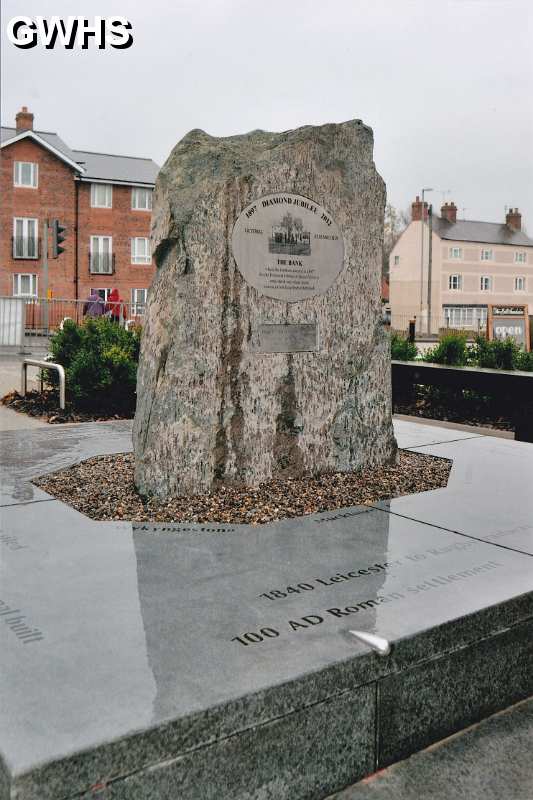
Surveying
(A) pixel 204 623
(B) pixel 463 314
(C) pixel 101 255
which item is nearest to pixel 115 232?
(C) pixel 101 255

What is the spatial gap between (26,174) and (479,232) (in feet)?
132

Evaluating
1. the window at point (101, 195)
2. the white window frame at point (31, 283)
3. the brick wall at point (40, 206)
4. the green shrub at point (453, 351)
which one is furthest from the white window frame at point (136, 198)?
the green shrub at point (453, 351)

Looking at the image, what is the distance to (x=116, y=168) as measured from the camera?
42.9 metres

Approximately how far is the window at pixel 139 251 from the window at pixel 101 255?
1.20 metres

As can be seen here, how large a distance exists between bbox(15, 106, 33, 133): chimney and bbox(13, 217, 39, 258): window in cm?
490

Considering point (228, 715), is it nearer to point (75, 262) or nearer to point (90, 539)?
point (90, 539)

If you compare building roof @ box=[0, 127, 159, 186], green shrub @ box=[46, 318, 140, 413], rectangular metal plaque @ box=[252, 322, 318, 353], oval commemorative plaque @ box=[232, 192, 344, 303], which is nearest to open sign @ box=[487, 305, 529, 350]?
green shrub @ box=[46, 318, 140, 413]

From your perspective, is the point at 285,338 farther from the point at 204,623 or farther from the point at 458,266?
the point at 458,266

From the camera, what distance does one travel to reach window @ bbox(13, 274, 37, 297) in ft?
132

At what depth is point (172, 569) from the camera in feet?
11.9

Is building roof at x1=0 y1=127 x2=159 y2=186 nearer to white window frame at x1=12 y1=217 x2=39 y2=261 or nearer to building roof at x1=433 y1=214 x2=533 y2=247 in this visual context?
white window frame at x1=12 y1=217 x2=39 y2=261

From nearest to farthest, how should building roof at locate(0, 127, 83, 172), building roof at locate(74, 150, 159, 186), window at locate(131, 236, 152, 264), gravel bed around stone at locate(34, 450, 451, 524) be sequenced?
gravel bed around stone at locate(34, 450, 451, 524), building roof at locate(0, 127, 83, 172), building roof at locate(74, 150, 159, 186), window at locate(131, 236, 152, 264)

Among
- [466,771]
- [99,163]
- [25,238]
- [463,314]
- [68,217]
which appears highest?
[99,163]

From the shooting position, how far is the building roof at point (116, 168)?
1629 inches
